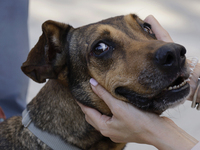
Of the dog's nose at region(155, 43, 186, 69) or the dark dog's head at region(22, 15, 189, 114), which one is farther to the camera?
the dark dog's head at region(22, 15, 189, 114)

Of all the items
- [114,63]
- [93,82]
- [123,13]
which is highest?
[114,63]

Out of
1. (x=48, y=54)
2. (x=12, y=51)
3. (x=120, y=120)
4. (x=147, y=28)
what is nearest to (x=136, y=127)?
(x=120, y=120)

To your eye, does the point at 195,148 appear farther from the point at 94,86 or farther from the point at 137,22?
the point at 137,22

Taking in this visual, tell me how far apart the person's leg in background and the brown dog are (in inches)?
72.1

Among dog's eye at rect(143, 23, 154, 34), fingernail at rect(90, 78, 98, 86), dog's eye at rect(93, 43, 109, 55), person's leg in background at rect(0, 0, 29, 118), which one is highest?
dog's eye at rect(143, 23, 154, 34)

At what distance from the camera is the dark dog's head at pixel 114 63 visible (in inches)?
93.8

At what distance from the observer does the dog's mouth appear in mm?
2465

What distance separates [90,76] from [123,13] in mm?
4849

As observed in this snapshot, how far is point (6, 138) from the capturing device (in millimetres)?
3156

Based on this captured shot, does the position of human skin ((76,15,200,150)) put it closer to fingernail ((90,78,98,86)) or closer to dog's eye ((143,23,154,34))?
fingernail ((90,78,98,86))

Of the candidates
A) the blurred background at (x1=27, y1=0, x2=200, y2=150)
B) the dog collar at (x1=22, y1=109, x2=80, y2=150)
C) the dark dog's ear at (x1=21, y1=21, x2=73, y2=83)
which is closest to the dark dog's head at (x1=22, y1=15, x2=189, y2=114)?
the dark dog's ear at (x1=21, y1=21, x2=73, y2=83)

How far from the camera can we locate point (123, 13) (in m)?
7.34

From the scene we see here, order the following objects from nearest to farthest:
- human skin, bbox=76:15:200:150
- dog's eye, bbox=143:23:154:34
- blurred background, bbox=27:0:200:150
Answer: human skin, bbox=76:15:200:150, dog's eye, bbox=143:23:154:34, blurred background, bbox=27:0:200:150

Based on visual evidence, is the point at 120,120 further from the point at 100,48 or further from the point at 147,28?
the point at 147,28
